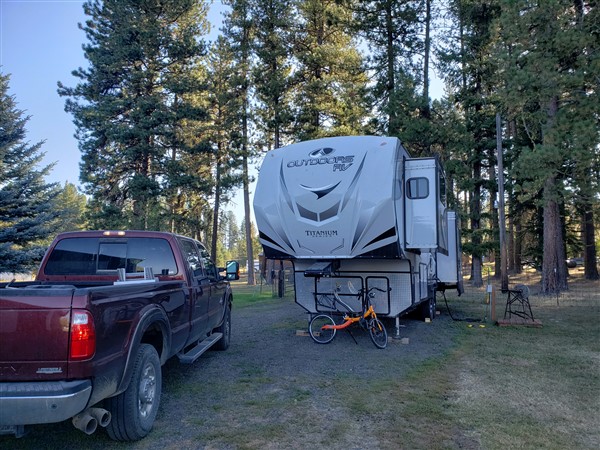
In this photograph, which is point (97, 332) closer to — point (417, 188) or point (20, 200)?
point (417, 188)

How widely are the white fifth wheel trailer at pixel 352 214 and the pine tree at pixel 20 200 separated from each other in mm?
13627

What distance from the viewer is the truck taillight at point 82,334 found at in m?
3.11

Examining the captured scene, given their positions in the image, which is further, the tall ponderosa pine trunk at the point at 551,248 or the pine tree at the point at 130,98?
the pine tree at the point at 130,98

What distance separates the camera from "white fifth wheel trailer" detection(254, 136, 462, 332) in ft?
24.5

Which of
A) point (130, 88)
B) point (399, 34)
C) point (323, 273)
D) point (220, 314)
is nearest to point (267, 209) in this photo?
point (323, 273)

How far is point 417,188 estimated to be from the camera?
26.8 ft

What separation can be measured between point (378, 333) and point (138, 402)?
518 cm

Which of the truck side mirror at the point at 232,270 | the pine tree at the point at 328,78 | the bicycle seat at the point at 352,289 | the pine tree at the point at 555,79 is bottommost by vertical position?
the bicycle seat at the point at 352,289

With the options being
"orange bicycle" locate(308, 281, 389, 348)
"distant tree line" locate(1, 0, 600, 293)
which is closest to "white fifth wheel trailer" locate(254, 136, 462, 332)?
"orange bicycle" locate(308, 281, 389, 348)

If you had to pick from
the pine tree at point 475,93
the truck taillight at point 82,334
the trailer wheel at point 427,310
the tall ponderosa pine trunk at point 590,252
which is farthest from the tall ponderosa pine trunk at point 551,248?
the truck taillight at point 82,334

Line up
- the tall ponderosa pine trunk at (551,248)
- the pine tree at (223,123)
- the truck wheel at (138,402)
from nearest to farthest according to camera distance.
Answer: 1. the truck wheel at (138,402)
2. the tall ponderosa pine trunk at (551,248)
3. the pine tree at (223,123)

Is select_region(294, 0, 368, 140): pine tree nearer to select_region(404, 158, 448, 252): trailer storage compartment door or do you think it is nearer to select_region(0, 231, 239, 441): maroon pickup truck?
select_region(404, 158, 448, 252): trailer storage compartment door

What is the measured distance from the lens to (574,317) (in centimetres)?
1161

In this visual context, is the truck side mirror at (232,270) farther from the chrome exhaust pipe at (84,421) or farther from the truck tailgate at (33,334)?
the truck tailgate at (33,334)
